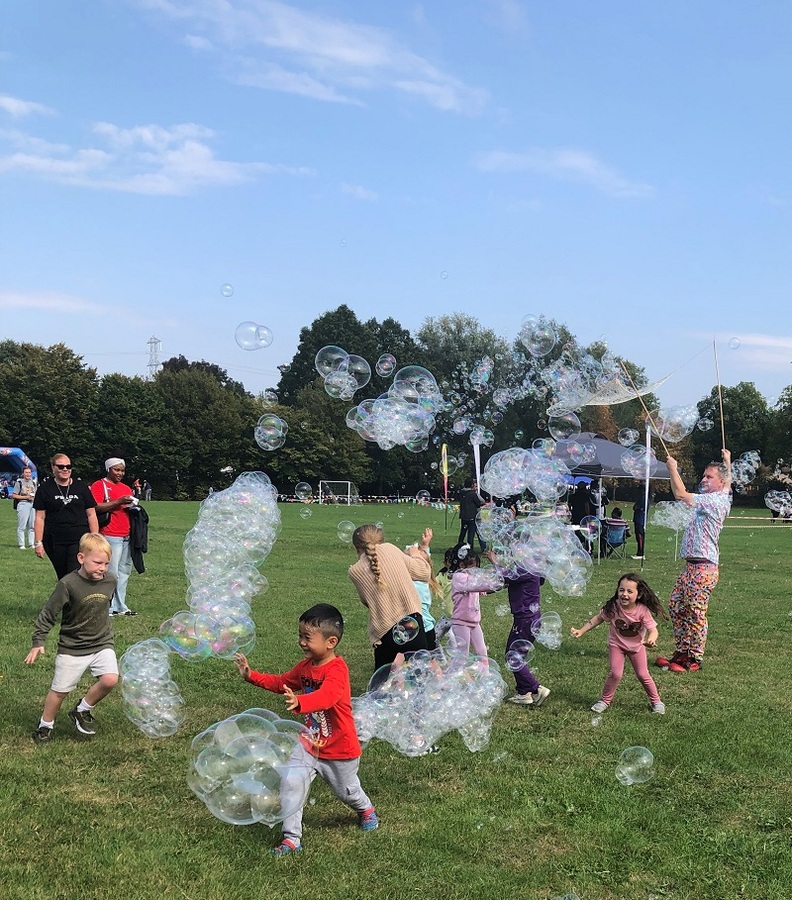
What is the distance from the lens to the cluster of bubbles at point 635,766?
203 inches

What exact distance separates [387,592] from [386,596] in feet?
0.10

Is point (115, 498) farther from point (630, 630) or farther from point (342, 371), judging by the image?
point (630, 630)

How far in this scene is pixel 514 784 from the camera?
510 cm

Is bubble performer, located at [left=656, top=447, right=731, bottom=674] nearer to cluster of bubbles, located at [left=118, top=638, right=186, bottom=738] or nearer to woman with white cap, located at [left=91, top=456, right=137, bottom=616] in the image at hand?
cluster of bubbles, located at [left=118, top=638, right=186, bottom=738]

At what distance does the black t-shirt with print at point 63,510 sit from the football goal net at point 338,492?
156 feet

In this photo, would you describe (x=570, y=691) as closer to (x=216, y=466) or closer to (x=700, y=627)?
(x=700, y=627)

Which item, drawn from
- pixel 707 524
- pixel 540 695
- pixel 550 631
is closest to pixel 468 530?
pixel 707 524

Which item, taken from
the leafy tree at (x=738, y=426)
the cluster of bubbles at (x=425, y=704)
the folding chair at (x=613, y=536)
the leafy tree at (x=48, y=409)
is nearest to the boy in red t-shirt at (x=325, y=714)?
the cluster of bubbles at (x=425, y=704)

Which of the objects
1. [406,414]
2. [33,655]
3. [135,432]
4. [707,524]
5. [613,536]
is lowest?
[613,536]

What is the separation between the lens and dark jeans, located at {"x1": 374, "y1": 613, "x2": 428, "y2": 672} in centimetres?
579

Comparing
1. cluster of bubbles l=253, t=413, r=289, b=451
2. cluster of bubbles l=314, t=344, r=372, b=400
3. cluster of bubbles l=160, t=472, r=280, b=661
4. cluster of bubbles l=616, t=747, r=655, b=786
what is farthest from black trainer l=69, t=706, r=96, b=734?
cluster of bubbles l=314, t=344, r=372, b=400

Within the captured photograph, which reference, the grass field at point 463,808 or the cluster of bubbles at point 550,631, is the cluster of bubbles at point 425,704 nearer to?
the grass field at point 463,808

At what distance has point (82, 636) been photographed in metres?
5.83

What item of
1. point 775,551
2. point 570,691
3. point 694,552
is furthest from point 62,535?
point 775,551
